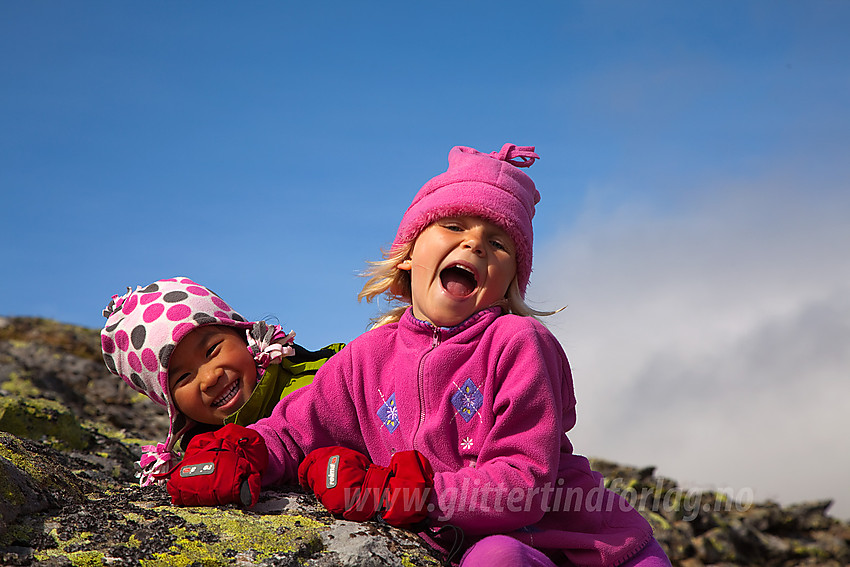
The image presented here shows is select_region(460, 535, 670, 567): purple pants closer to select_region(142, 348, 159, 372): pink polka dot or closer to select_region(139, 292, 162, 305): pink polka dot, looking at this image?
select_region(142, 348, 159, 372): pink polka dot

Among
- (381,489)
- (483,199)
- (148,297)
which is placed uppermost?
(483,199)

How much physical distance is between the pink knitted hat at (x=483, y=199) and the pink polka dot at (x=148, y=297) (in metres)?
1.79

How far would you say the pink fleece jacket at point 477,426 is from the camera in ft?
10.9

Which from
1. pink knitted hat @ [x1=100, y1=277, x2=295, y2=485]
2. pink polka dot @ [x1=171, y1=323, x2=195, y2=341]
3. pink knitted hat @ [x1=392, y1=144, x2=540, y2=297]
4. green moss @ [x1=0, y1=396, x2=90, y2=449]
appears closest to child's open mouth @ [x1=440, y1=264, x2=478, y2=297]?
pink knitted hat @ [x1=392, y1=144, x2=540, y2=297]

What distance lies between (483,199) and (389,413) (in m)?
1.20

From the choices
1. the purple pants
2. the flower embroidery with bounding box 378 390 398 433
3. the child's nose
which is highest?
the child's nose

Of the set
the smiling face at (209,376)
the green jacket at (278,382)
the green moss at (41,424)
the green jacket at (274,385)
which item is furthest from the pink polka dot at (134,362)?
the green moss at (41,424)

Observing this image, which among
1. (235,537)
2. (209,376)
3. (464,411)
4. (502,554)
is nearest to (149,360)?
(209,376)

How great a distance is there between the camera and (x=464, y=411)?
3.58m

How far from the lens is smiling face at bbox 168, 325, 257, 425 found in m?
4.71

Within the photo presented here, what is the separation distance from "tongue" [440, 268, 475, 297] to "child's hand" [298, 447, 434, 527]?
0.86 meters

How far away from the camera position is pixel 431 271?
12.7 feet

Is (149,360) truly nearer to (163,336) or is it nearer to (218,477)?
(163,336)

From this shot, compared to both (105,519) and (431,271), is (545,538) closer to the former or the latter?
(431,271)
